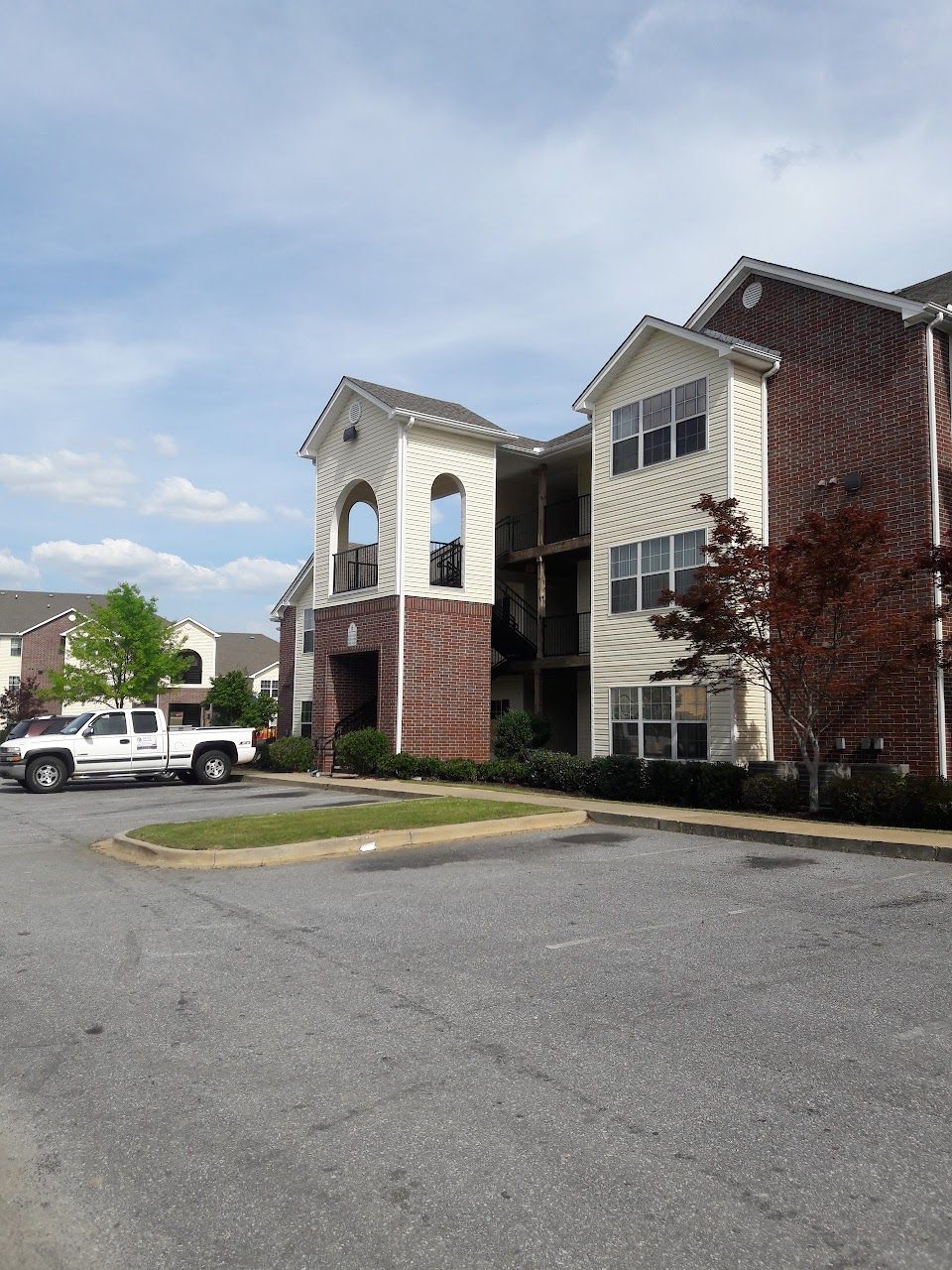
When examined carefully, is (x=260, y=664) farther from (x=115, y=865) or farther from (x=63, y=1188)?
(x=63, y=1188)

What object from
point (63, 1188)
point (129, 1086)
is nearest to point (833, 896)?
point (129, 1086)

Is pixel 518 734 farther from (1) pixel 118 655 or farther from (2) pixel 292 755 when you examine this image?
(1) pixel 118 655

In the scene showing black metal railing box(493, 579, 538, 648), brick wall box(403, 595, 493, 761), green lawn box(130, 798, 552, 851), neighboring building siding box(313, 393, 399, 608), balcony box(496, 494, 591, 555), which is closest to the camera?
green lawn box(130, 798, 552, 851)

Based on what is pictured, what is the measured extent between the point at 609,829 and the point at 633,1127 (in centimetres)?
991

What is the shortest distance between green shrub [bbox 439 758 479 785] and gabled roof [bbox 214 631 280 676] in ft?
147

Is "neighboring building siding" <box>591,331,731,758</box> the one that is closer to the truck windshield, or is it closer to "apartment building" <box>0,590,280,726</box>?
the truck windshield

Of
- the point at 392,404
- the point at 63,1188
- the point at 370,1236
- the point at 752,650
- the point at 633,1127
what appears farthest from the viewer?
the point at 392,404

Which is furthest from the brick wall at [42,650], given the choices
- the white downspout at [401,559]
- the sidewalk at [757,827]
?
the sidewalk at [757,827]

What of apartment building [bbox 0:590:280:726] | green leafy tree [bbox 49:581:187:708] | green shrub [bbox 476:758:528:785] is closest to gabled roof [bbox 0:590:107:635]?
apartment building [bbox 0:590:280:726]

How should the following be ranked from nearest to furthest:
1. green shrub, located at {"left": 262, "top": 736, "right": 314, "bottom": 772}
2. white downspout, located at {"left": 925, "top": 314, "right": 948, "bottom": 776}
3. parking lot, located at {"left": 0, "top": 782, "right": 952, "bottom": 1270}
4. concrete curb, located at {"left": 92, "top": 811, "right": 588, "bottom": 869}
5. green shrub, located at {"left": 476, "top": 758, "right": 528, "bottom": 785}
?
parking lot, located at {"left": 0, "top": 782, "right": 952, "bottom": 1270} < concrete curb, located at {"left": 92, "top": 811, "right": 588, "bottom": 869} < white downspout, located at {"left": 925, "top": 314, "right": 948, "bottom": 776} < green shrub, located at {"left": 476, "top": 758, "right": 528, "bottom": 785} < green shrub, located at {"left": 262, "top": 736, "right": 314, "bottom": 772}

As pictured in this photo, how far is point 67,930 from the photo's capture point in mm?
8008

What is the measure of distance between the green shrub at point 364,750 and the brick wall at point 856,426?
9.52 m

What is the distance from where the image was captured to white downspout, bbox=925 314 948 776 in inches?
643

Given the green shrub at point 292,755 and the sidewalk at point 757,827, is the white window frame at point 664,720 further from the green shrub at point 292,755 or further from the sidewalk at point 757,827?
the green shrub at point 292,755
